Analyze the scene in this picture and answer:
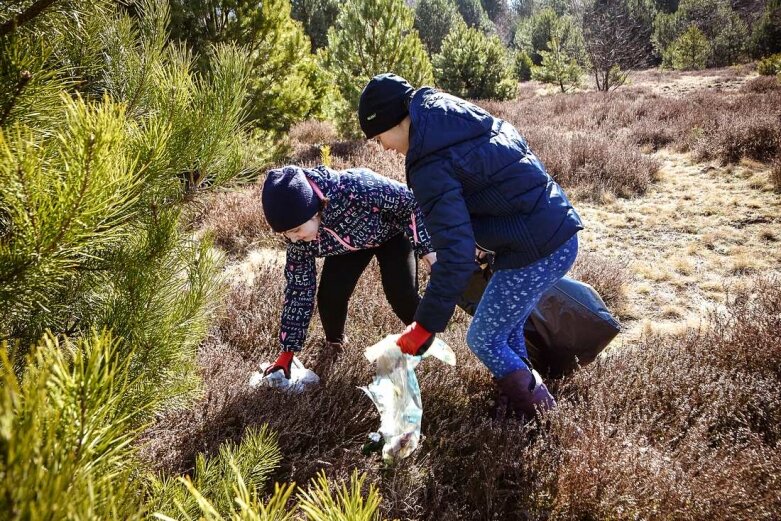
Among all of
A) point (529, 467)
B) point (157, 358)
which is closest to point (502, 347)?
point (529, 467)

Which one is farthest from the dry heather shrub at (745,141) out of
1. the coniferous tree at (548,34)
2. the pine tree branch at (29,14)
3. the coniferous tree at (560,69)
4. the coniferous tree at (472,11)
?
the coniferous tree at (472,11)

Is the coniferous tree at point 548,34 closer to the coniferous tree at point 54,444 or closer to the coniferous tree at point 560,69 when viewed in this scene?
the coniferous tree at point 560,69

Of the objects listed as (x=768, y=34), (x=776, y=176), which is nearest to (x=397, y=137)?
(x=776, y=176)

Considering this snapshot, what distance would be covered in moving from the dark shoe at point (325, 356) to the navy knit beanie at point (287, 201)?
1051 mm

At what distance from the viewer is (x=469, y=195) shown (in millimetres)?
1749

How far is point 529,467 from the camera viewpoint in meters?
1.91

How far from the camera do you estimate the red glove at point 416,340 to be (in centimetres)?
170

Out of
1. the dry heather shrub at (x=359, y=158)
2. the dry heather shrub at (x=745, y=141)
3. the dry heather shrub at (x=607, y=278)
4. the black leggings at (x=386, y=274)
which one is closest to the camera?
the black leggings at (x=386, y=274)

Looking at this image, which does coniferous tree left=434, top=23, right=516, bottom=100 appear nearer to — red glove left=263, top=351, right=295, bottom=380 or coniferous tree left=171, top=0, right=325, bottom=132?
coniferous tree left=171, top=0, right=325, bottom=132

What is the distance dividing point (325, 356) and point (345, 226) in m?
0.96

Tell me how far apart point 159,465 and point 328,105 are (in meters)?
8.51

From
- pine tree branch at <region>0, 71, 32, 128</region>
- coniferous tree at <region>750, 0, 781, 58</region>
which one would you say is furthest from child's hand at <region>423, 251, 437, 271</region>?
coniferous tree at <region>750, 0, 781, 58</region>

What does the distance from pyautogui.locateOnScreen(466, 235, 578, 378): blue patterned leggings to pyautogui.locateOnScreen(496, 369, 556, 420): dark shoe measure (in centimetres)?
4

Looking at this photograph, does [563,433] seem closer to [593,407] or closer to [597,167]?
[593,407]
